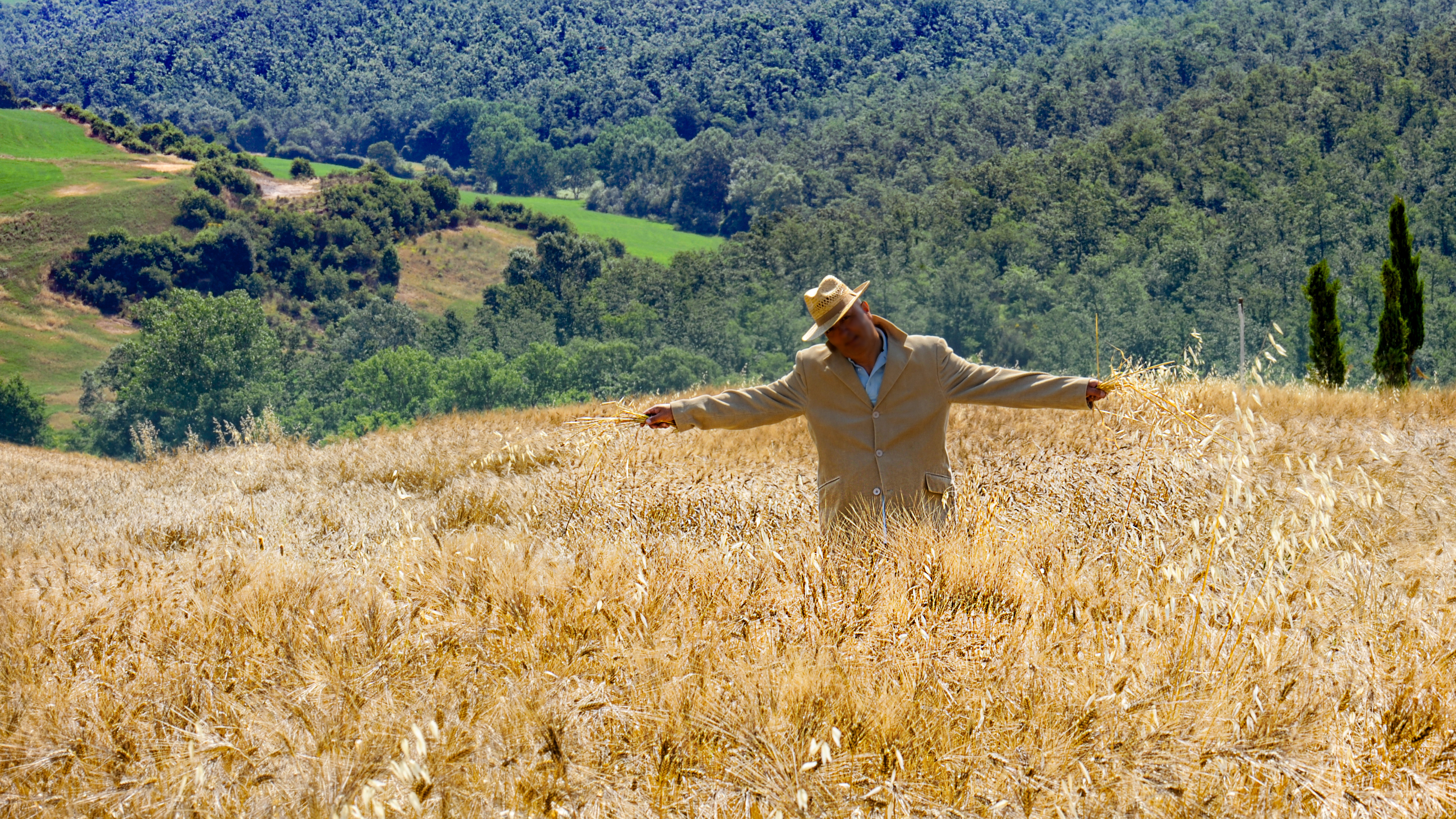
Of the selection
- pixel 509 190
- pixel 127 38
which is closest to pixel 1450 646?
pixel 509 190

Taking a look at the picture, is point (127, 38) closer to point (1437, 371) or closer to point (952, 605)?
point (1437, 371)

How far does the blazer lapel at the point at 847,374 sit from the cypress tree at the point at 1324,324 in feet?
56.2

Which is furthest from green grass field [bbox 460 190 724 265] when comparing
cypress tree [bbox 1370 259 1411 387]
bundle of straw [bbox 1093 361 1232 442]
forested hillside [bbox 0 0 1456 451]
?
bundle of straw [bbox 1093 361 1232 442]

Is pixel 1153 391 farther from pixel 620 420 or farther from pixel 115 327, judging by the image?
pixel 115 327

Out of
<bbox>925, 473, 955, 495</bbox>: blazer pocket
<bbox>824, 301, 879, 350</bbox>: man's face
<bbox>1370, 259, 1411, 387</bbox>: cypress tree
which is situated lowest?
A: <bbox>1370, 259, 1411, 387</bbox>: cypress tree

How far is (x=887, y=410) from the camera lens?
4.05 meters

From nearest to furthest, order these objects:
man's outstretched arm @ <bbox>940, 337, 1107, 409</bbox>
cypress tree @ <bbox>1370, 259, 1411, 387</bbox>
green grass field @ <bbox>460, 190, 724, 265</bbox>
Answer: man's outstretched arm @ <bbox>940, 337, 1107, 409</bbox>, cypress tree @ <bbox>1370, 259, 1411, 387</bbox>, green grass field @ <bbox>460, 190, 724, 265</bbox>

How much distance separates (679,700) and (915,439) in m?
1.74

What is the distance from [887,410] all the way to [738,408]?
2.12 feet

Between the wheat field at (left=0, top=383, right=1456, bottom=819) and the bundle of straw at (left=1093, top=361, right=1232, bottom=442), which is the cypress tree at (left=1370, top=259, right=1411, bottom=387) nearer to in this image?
the wheat field at (left=0, top=383, right=1456, bottom=819)

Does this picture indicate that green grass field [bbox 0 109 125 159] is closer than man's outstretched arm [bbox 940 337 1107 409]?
No

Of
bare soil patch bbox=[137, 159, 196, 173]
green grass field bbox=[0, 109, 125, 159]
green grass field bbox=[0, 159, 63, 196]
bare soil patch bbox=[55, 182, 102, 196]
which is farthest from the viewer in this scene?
green grass field bbox=[0, 109, 125, 159]

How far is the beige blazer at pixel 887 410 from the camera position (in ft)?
13.2

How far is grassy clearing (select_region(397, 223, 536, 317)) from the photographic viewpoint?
9725cm
